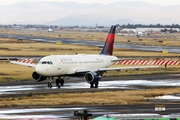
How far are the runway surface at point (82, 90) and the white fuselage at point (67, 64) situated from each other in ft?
6.31

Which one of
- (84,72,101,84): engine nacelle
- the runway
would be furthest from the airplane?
the runway

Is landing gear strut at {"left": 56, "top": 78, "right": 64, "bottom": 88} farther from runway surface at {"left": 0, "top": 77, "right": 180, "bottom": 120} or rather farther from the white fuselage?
the white fuselage

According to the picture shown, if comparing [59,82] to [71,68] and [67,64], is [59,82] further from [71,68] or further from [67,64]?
[67,64]

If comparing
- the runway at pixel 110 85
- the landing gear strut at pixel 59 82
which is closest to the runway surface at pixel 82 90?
the runway at pixel 110 85

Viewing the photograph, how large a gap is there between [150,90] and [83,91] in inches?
284

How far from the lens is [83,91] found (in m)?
60.3

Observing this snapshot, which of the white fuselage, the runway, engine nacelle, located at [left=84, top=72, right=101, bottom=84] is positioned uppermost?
the white fuselage

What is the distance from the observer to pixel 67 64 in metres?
66.8

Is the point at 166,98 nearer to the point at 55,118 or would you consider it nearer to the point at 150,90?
the point at 150,90

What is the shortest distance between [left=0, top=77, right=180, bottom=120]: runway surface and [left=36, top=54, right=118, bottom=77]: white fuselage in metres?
1.92

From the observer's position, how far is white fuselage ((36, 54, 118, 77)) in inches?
2554

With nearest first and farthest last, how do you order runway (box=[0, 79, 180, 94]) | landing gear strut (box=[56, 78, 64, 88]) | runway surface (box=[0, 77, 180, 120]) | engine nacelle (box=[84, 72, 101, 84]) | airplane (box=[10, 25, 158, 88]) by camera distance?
runway surface (box=[0, 77, 180, 120]), runway (box=[0, 79, 180, 94]), engine nacelle (box=[84, 72, 101, 84]), airplane (box=[10, 25, 158, 88]), landing gear strut (box=[56, 78, 64, 88])

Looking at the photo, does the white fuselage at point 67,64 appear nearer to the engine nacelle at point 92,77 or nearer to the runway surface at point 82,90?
the runway surface at point 82,90

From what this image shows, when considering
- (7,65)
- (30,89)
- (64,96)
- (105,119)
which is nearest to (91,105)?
(64,96)
